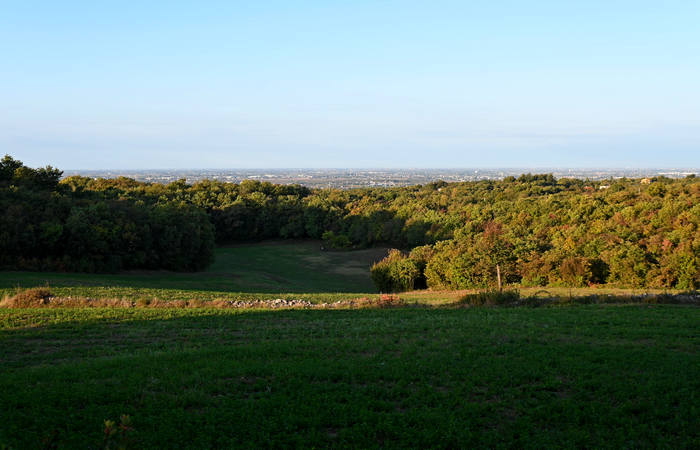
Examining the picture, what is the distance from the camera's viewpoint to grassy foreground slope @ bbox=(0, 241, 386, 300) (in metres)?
26.4

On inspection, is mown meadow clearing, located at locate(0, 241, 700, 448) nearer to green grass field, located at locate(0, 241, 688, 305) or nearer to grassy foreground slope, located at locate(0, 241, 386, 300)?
green grass field, located at locate(0, 241, 688, 305)

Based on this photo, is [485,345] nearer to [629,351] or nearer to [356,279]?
[629,351]

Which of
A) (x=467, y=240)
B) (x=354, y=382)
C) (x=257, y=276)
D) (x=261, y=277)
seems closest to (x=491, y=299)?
(x=354, y=382)

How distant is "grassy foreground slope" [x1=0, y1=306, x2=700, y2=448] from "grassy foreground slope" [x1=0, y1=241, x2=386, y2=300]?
38.5 feet

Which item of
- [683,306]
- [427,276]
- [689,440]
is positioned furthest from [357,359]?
[427,276]

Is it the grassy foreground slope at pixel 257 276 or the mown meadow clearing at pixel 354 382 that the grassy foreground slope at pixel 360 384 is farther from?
the grassy foreground slope at pixel 257 276

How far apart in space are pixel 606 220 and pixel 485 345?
32260 millimetres

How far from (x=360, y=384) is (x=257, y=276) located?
36509 mm

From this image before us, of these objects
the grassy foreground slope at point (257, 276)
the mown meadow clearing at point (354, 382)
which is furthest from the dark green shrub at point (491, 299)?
the grassy foreground slope at point (257, 276)

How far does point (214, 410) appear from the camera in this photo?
697 cm

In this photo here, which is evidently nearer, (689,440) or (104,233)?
(689,440)

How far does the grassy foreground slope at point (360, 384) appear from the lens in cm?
632

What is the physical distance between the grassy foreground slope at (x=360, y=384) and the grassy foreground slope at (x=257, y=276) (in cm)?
1175

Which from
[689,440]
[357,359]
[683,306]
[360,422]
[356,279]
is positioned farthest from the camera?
[356,279]
